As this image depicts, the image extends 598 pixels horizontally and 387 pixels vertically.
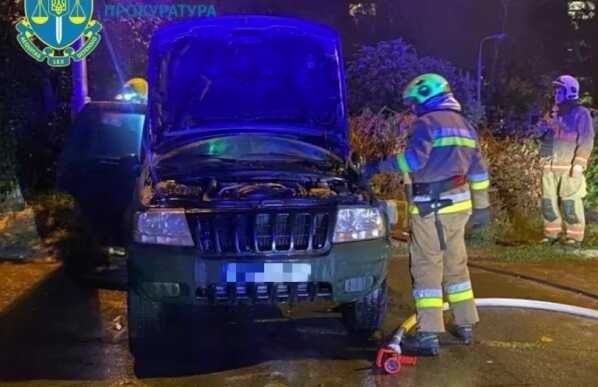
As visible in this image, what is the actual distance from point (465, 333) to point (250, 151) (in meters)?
1.95

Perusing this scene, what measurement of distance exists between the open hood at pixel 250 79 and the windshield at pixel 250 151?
0.68ft

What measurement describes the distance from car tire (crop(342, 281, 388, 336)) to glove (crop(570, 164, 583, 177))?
3757 millimetres

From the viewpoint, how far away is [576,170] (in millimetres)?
8359

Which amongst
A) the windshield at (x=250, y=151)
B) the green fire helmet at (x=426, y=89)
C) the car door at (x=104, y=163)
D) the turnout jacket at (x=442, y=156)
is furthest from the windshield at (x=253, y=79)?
the turnout jacket at (x=442, y=156)

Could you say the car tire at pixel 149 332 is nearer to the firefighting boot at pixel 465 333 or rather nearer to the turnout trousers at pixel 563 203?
the firefighting boot at pixel 465 333

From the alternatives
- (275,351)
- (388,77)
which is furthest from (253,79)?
(388,77)

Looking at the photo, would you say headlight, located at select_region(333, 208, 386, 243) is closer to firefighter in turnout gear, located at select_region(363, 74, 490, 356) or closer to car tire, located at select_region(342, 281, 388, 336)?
firefighter in turnout gear, located at select_region(363, 74, 490, 356)

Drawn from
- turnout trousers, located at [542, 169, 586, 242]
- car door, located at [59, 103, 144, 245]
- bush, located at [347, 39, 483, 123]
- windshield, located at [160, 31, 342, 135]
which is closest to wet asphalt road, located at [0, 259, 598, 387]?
car door, located at [59, 103, 144, 245]

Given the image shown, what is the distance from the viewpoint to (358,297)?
482 centimetres

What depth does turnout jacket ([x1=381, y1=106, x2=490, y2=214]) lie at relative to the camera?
4.93 metres

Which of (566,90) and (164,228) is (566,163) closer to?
Answer: (566,90)

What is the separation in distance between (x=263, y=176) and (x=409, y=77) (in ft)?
22.6

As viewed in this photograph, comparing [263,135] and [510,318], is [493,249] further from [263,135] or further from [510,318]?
[263,135]

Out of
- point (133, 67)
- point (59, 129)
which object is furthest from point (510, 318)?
point (133, 67)
